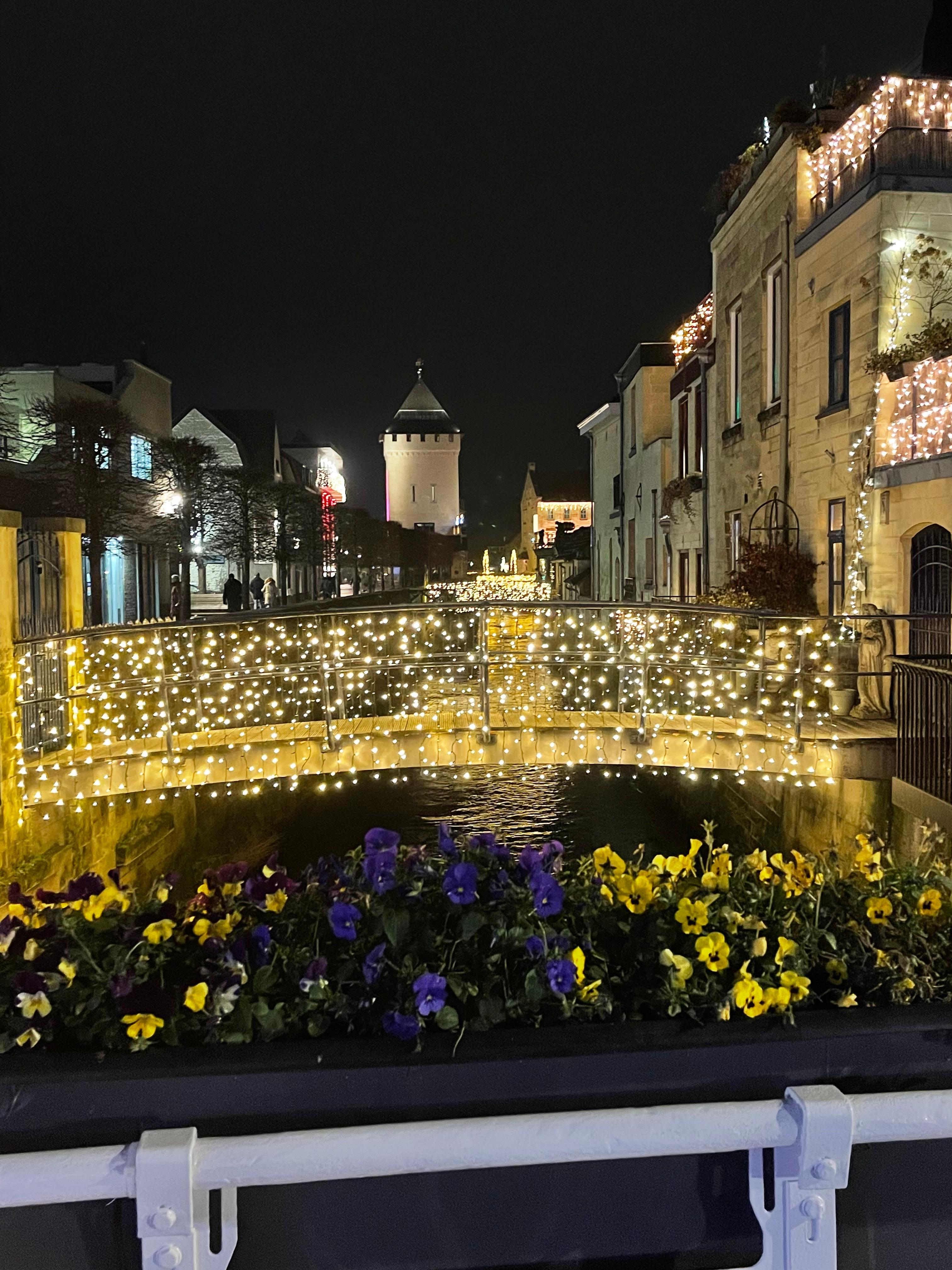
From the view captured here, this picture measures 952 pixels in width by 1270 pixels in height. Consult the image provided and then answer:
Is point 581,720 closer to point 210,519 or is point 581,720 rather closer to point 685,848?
point 685,848

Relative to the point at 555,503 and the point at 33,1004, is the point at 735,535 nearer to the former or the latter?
the point at 33,1004

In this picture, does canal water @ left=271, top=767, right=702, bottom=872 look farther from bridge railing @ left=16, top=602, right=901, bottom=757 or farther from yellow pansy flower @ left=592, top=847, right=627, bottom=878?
yellow pansy flower @ left=592, top=847, right=627, bottom=878

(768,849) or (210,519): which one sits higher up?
(210,519)

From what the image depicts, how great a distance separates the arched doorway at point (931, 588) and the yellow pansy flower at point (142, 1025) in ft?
35.1

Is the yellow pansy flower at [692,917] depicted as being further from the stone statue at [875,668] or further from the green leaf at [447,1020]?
the stone statue at [875,668]

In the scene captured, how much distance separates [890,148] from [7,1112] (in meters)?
13.8

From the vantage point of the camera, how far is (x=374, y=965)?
2.84 metres

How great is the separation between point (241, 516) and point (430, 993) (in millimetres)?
38663

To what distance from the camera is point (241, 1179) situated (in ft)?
7.85

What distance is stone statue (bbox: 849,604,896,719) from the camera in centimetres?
1177

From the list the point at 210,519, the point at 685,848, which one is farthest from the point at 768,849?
the point at 210,519

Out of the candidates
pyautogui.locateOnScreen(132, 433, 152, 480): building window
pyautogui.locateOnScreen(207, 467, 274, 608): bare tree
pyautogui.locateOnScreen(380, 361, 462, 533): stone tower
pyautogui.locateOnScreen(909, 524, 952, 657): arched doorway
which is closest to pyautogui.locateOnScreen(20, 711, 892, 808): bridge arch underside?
pyautogui.locateOnScreen(909, 524, 952, 657): arched doorway

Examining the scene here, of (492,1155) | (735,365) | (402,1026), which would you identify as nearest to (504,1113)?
(492,1155)

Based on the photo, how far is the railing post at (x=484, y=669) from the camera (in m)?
10.9
